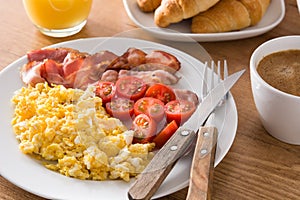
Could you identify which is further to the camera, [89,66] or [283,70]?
[89,66]

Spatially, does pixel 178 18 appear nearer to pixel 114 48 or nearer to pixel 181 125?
pixel 114 48

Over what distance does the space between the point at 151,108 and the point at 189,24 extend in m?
0.53

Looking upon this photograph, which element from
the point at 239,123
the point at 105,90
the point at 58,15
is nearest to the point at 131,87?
the point at 105,90

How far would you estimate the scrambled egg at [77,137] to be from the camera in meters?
1.32

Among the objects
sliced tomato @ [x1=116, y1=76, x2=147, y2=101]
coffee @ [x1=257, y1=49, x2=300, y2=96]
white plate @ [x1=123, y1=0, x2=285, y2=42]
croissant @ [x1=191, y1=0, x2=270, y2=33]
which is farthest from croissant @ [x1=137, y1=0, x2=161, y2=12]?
coffee @ [x1=257, y1=49, x2=300, y2=96]

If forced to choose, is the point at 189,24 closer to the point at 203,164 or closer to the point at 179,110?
the point at 179,110

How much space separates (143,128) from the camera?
142 cm

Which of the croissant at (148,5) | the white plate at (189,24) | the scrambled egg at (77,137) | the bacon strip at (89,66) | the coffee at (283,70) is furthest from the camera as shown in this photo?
the croissant at (148,5)

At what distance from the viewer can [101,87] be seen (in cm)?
155

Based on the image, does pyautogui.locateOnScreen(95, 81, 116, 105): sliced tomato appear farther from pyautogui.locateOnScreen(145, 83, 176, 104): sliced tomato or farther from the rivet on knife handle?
the rivet on knife handle

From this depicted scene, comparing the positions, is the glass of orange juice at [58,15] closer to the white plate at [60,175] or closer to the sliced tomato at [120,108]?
the white plate at [60,175]

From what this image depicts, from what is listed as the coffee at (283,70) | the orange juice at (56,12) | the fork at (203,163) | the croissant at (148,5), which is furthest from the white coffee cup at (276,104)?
the orange juice at (56,12)

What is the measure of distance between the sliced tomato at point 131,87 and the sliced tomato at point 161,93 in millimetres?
17

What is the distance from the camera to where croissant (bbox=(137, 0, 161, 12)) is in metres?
1.91
